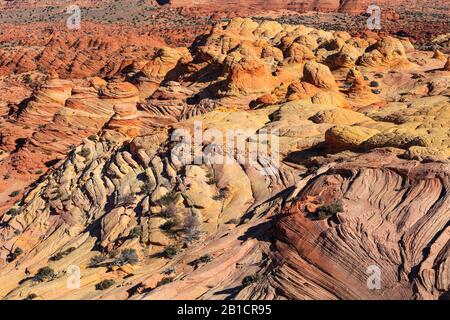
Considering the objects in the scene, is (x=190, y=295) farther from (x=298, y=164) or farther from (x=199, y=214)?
(x=298, y=164)

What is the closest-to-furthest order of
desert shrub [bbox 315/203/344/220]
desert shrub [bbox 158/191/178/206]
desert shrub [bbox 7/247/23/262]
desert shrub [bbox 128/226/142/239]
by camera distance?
desert shrub [bbox 315/203/344/220], desert shrub [bbox 128/226/142/239], desert shrub [bbox 158/191/178/206], desert shrub [bbox 7/247/23/262]

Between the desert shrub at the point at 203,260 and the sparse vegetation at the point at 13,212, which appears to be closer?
the desert shrub at the point at 203,260

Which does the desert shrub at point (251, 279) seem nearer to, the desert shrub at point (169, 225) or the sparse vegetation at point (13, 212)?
the desert shrub at point (169, 225)

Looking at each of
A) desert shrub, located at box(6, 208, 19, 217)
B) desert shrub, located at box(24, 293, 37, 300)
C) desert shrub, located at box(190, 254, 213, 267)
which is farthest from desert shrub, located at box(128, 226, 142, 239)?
desert shrub, located at box(6, 208, 19, 217)

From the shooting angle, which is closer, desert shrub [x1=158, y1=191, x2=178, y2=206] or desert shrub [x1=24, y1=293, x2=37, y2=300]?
desert shrub [x1=24, y1=293, x2=37, y2=300]

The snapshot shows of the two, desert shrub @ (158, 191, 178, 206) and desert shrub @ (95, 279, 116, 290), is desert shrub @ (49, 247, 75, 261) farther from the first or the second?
desert shrub @ (95, 279, 116, 290)

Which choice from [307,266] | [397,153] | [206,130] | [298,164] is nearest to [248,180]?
[298,164]

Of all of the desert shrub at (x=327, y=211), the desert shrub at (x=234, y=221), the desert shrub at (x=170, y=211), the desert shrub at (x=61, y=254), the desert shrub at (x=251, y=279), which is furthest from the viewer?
the desert shrub at (x=61, y=254)

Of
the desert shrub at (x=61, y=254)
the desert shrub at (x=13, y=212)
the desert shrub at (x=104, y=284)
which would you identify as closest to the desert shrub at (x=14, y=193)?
the desert shrub at (x=13, y=212)
